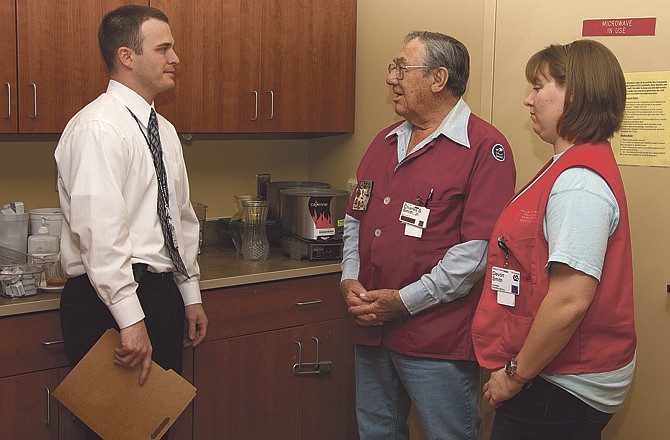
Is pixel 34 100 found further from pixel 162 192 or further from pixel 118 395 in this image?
pixel 118 395

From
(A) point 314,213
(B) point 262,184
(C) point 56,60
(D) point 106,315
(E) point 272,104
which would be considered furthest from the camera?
(B) point 262,184

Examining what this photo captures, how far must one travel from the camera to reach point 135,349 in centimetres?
217

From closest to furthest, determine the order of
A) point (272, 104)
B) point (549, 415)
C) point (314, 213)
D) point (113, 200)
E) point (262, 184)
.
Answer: point (549, 415), point (113, 200), point (314, 213), point (272, 104), point (262, 184)

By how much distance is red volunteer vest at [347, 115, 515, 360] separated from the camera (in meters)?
2.26

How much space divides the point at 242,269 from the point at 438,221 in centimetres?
88

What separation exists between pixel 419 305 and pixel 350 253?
0.36 metres

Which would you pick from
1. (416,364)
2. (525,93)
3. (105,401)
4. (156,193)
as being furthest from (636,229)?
(105,401)

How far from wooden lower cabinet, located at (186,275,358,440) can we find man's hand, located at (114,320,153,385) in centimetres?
46

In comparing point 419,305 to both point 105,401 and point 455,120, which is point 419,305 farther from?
point 105,401

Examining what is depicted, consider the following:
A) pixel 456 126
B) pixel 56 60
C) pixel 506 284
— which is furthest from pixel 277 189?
pixel 506 284

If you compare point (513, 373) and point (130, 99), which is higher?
point (130, 99)

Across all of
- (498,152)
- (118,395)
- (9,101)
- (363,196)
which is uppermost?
(9,101)

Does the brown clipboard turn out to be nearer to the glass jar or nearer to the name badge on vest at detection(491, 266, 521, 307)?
the glass jar

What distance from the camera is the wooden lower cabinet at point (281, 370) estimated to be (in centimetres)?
275
